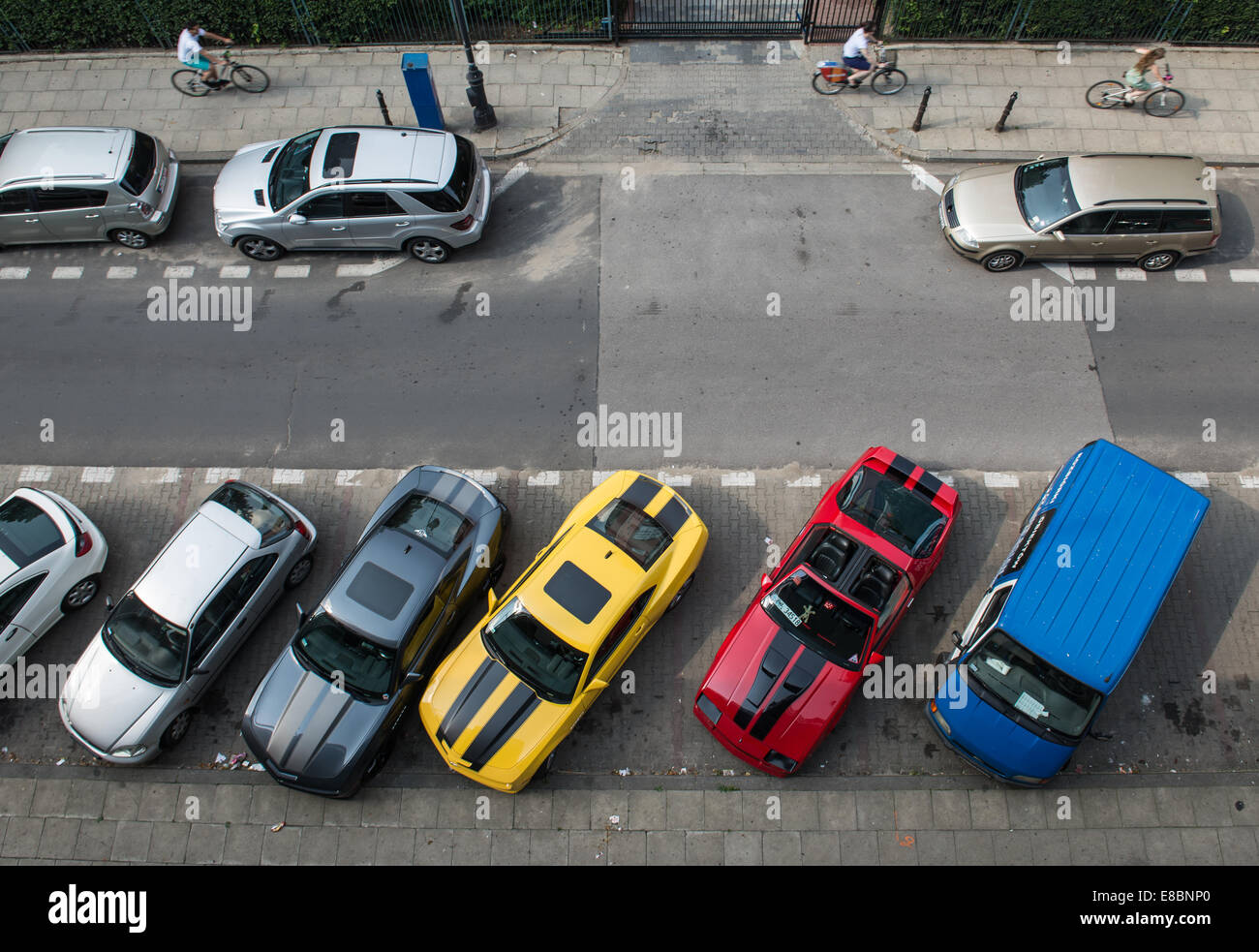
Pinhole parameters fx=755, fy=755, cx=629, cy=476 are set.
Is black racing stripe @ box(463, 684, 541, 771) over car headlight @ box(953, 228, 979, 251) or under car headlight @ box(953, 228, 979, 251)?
under

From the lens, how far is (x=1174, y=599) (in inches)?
419

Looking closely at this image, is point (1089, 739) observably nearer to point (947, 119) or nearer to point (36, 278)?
point (947, 119)

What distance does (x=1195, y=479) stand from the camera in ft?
37.4

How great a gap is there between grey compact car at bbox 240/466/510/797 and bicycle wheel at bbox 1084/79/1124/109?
14479 millimetres

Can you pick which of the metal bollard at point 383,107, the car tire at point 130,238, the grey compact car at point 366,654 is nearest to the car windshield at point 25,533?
the grey compact car at point 366,654

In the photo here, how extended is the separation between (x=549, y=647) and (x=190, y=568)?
490cm

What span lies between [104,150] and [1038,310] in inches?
638

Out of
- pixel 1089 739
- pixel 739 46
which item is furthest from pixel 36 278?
pixel 1089 739

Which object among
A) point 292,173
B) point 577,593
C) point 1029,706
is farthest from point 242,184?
point 1029,706

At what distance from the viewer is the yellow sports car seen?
921 cm

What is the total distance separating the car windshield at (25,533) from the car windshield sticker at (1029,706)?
1279 cm

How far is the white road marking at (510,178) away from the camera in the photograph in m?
14.2

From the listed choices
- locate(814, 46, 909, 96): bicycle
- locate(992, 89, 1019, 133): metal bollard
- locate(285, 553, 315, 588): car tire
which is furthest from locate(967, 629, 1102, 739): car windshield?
locate(814, 46, 909, 96): bicycle

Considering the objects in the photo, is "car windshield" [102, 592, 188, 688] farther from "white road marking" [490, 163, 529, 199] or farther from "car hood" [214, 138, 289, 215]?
"white road marking" [490, 163, 529, 199]
